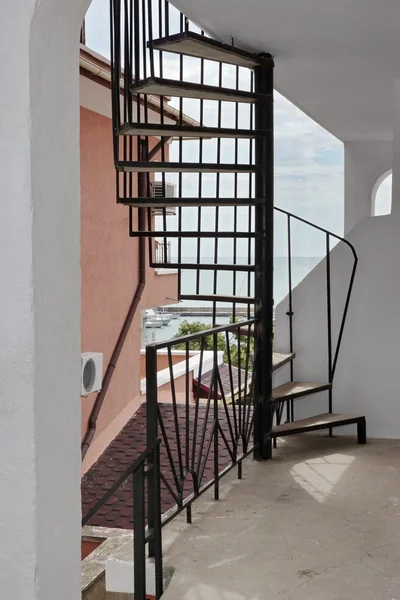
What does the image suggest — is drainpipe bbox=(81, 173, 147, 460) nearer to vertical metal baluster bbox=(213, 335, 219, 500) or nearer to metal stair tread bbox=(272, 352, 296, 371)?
metal stair tread bbox=(272, 352, 296, 371)

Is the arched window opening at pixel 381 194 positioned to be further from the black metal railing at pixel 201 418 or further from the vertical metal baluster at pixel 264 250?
the vertical metal baluster at pixel 264 250

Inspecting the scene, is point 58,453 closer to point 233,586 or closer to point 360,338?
point 233,586

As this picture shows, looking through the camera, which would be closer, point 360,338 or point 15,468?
point 15,468

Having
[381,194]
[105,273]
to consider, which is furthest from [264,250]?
[381,194]

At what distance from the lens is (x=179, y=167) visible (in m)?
3.89

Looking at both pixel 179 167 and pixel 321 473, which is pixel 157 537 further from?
pixel 179 167

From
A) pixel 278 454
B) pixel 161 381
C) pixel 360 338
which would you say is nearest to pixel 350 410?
pixel 360 338

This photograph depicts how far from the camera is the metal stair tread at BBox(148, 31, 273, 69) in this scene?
338cm

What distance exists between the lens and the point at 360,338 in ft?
15.5

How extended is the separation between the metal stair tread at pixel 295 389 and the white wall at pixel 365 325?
0.65 ft

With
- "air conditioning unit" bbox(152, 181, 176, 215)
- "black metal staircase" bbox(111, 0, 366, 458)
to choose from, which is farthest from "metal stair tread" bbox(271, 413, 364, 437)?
"air conditioning unit" bbox(152, 181, 176, 215)

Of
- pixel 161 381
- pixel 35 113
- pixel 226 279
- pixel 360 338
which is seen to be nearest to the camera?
pixel 35 113

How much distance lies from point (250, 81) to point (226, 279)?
155 feet

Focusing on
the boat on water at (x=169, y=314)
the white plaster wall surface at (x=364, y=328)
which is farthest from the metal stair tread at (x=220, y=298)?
the boat on water at (x=169, y=314)
